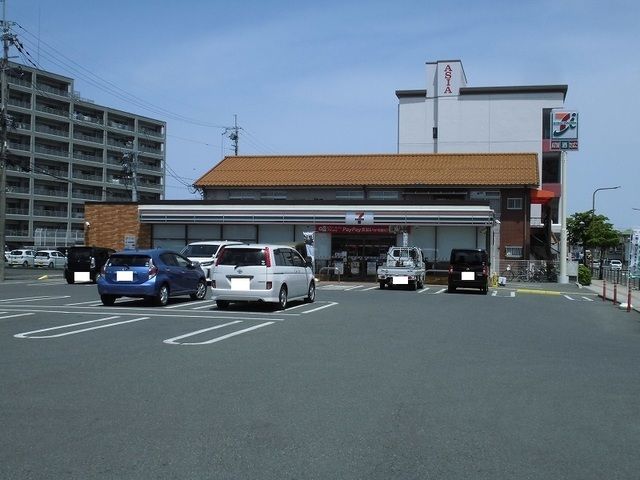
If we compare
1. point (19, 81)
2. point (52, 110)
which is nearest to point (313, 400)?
point (19, 81)

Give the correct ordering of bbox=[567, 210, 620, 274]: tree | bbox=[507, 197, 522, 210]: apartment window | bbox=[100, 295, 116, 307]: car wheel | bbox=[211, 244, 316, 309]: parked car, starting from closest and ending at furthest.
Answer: bbox=[211, 244, 316, 309]: parked car < bbox=[100, 295, 116, 307]: car wheel < bbox=[507, 197, 522, 210]: apartment window < bbox=[567, 210, 620, 274]: tree

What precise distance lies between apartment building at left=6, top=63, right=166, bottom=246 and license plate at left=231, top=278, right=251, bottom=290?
5276 cm

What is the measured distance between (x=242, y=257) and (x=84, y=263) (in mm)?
13740

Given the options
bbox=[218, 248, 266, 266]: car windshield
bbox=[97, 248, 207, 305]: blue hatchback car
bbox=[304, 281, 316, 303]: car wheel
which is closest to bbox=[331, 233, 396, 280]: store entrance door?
bbox=[304, 281, 316, 303]: car wheel

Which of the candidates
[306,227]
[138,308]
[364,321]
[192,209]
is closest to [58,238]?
[192,209]

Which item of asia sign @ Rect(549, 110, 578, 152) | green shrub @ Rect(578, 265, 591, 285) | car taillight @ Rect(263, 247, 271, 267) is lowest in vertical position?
green shrub @ Rect(578, 265, 591, 285)

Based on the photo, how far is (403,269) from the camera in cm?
2716

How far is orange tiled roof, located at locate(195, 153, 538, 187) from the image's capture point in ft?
136

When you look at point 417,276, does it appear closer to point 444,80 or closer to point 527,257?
point 527,257

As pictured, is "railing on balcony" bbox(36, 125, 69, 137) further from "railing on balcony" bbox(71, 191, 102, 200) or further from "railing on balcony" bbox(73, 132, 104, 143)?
"railing on balcony" bbox(71, 191, 102, 200)

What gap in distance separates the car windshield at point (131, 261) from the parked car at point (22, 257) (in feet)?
127

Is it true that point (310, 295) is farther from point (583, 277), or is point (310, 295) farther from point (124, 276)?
point (583, 277)

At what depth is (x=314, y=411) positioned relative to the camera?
644 centimetres

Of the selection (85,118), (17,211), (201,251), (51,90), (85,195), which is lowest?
(201,251)
